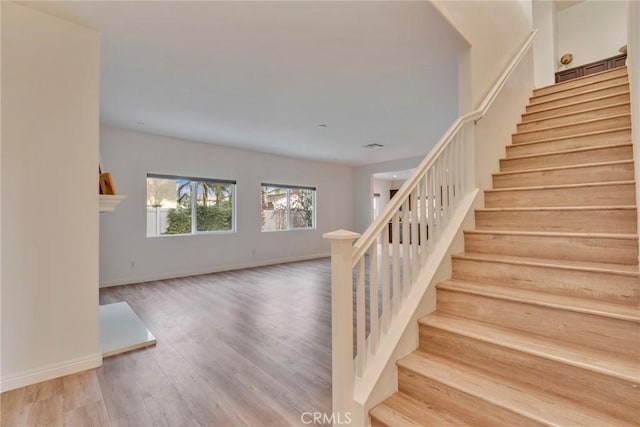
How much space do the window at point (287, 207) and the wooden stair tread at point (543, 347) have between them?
5.41 metres

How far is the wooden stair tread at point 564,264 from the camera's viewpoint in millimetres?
1526

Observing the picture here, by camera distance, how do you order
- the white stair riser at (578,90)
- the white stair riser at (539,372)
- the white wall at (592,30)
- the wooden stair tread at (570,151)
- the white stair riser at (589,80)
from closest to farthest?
1. the white stair riser at (539,372)
2. the wooden stair tread at (570,151)
3. the white stair riser at (578,90)
4. the white stair riser at (589,80)
5. the white wall at (592,30)

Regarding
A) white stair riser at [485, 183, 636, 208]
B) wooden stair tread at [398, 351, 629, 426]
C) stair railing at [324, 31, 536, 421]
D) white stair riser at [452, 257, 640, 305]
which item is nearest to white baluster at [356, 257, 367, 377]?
stair railing at [324, 31, 536, 421]

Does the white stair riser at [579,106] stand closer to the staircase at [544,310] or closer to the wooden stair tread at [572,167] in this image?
the staircase at [544,310]

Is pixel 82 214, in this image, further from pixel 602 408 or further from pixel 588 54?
pixel 588 54

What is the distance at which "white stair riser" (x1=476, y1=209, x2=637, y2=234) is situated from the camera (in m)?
1.83

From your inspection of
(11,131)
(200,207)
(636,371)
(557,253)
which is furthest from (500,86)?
(200,207)

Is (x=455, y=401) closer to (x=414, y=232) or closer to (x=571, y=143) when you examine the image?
Result: (x=414, y=232)

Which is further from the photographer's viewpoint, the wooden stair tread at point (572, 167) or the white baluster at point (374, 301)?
the wooden stair tread at point (572, 167)

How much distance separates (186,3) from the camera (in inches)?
77.6

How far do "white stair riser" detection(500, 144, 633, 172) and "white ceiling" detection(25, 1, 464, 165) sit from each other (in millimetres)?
1108

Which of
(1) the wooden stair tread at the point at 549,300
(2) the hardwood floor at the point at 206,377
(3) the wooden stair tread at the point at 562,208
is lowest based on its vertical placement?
(2) the hardwood floor at the point at 206,377

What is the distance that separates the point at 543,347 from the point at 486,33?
278 cm

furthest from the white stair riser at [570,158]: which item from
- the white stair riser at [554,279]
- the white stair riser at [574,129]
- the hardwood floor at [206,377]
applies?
the hardwood floor at [206,377]
